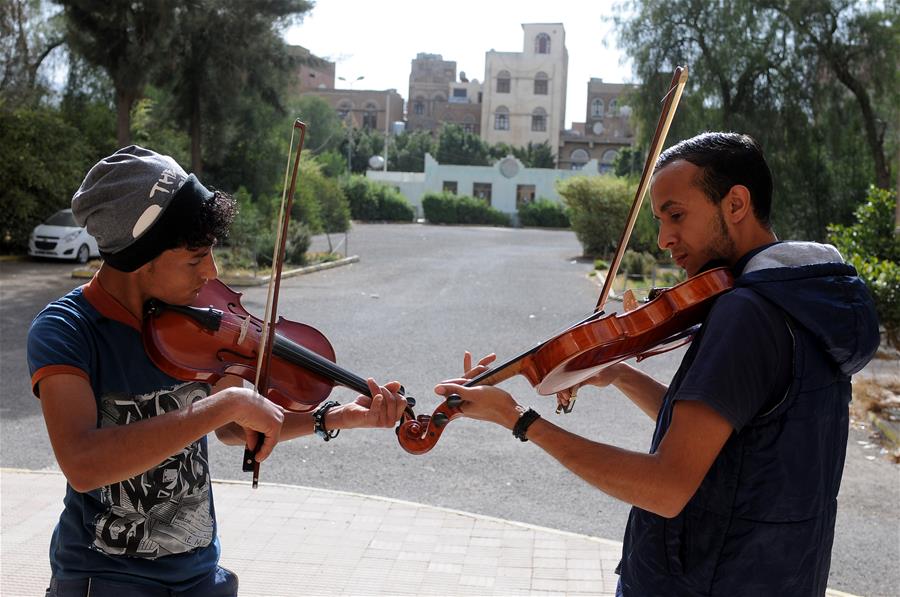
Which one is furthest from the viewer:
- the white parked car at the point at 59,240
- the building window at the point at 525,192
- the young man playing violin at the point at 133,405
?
the building window at the point at 525,192

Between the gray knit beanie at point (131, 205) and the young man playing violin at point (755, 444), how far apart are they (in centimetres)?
91

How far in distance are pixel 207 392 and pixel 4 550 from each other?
2.69 meters

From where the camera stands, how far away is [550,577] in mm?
4117

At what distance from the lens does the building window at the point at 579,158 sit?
83750 millimetres

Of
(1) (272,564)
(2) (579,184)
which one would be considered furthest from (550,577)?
(2) (579,184)

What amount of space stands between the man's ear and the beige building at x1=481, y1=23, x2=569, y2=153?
84.5 meters

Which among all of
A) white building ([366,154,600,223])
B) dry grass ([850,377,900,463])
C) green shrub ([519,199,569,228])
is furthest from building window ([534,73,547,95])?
dry grass ([850,377,900,463])

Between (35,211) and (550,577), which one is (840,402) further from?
(35,211)

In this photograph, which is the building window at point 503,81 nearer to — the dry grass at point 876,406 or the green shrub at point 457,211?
the green shrub at point 457,211

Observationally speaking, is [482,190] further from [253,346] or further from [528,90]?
[253,346]

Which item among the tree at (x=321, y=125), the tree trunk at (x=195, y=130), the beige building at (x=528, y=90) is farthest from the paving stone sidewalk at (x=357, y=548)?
the beige building at (x=528, y=90)

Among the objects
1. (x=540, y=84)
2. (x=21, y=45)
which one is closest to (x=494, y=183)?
(x=540, y=84)

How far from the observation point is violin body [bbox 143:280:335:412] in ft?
6.48

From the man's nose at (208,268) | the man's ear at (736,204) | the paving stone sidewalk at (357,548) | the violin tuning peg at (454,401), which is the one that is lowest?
the paving stone sidewalk at (357,548)
